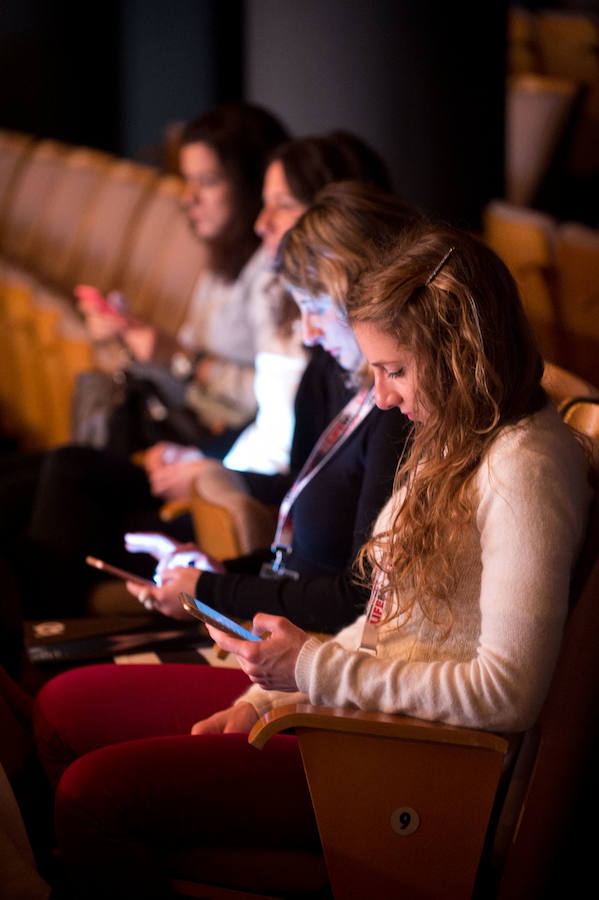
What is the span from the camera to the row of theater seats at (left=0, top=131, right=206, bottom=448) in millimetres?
3688

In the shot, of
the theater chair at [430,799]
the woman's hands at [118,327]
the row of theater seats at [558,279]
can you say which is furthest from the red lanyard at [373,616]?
the row of theater seats at [558,279]

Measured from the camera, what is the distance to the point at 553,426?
1215 mm

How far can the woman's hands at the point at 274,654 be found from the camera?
1.23 m

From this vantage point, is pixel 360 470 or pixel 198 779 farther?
pixel 360 470

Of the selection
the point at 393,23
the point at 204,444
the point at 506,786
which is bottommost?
the point at 204,444

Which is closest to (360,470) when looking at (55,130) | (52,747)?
(52,747)

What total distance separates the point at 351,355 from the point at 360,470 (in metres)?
0.21

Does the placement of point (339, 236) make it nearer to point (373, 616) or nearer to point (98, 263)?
point (373, 616)

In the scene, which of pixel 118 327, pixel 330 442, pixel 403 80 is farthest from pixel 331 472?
pixel 403 80

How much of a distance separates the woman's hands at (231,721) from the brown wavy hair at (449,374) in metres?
0.29

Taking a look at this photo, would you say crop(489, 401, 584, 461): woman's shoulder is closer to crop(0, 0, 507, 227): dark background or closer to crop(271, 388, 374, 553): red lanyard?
crop(271, 388, 374, 553): red lanyard

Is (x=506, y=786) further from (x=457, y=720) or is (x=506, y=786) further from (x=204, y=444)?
(x=204, y=444)

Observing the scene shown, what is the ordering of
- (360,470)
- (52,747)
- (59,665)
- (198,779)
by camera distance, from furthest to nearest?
(59,665) → (360,470) → (52,747) → (198,779)

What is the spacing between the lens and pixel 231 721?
136cm
